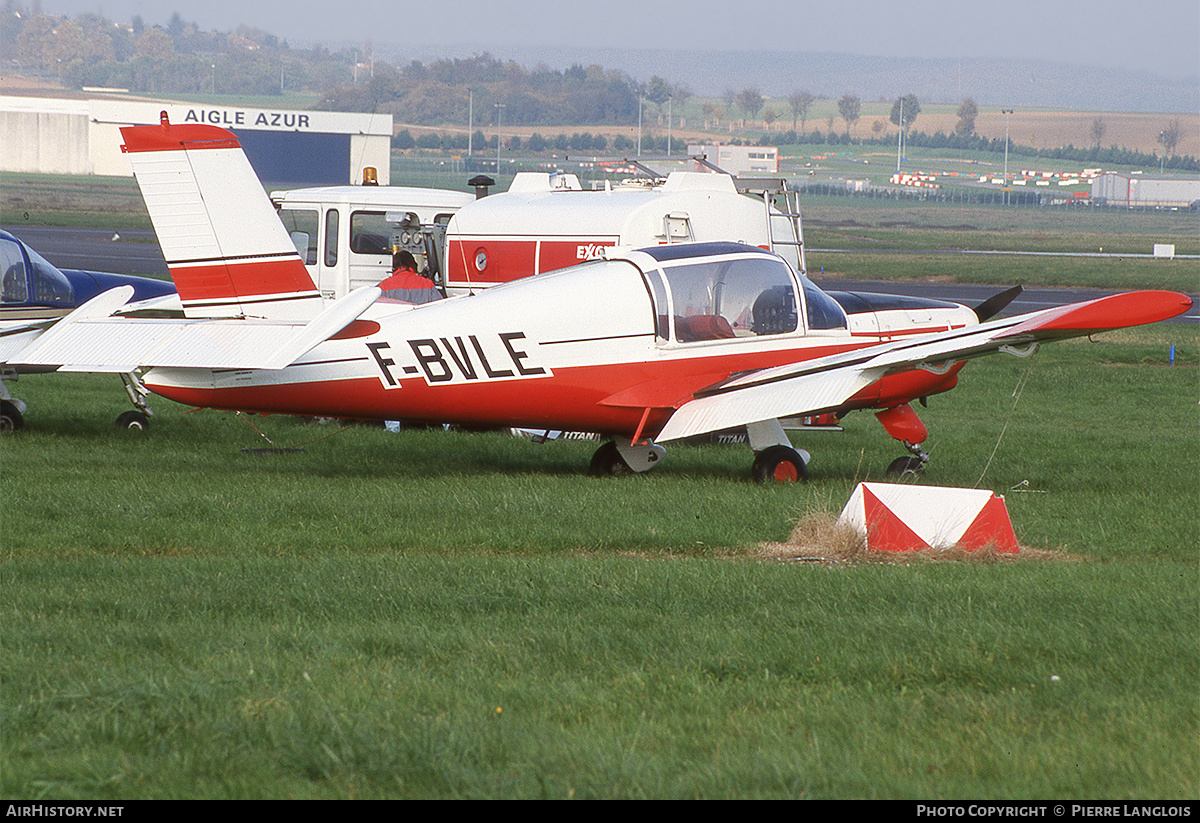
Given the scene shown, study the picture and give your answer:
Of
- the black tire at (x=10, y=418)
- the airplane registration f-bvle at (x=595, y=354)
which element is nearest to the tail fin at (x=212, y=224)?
the airplane registration f-bvle at (x=595, y=354)

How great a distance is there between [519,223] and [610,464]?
5012 millimetres

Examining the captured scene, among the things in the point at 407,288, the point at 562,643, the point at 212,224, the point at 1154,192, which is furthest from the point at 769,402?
the point at 1154,192

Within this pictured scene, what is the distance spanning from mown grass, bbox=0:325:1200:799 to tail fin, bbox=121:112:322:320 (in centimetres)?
174

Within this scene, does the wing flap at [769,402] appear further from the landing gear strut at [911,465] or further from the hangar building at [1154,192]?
the hangar building at [1154,192]

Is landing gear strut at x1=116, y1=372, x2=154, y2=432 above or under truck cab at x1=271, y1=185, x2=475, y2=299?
under

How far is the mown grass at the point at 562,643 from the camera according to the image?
163 inches

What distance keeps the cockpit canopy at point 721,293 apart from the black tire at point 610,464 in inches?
50.5

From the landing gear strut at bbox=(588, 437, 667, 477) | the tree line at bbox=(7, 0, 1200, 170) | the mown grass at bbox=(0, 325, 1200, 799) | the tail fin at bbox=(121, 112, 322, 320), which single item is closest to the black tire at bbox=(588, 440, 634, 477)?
the landing gear strut at bbox=(588, 437, 667, 477)

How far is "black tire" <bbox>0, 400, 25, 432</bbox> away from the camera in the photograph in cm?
1288

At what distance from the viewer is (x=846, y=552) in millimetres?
7652

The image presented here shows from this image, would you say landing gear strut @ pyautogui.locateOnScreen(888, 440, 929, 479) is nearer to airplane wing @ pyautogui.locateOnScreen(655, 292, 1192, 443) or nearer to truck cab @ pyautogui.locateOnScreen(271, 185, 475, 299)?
airplane wing @ pyautogui.locateOnScreen(655, 292, 1192, 443)

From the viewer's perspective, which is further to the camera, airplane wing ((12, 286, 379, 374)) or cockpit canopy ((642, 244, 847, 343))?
cockpit canopy ((642, 244, 847, 343))

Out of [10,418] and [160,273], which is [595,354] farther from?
[160,273]

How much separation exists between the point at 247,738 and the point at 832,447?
9.73 metres
